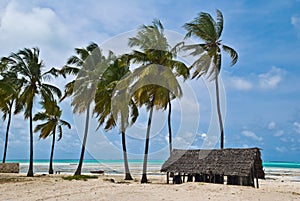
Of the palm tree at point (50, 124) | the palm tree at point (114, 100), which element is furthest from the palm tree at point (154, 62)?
the palm tree at point (50, 124)

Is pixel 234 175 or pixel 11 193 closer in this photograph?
pixel 11 193

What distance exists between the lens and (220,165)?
19.2 m

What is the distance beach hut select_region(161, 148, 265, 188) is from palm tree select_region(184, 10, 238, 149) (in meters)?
3.14

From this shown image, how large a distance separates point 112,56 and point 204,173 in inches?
429

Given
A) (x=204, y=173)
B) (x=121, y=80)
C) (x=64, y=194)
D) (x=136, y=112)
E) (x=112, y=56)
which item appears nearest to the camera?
(x=64, y=194)

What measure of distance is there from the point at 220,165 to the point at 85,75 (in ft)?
37.6

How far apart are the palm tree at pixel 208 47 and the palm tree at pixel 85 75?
6138mm

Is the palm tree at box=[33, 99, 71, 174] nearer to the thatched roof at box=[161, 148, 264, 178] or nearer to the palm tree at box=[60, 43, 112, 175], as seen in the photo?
the palm tree at box=[60, 43, 112, 175]

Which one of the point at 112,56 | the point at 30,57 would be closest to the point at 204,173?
the point at 112,56

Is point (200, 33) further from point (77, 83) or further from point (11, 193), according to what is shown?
point (11, 193)

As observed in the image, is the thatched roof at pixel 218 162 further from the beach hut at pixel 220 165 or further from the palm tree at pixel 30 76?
the palm tree at pixel 30 76

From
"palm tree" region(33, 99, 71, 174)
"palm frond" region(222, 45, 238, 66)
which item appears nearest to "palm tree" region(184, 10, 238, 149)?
"palm frond" region(222, 45, 238, 66)

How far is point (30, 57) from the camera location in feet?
83.0

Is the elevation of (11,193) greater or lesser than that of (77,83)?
lesser
